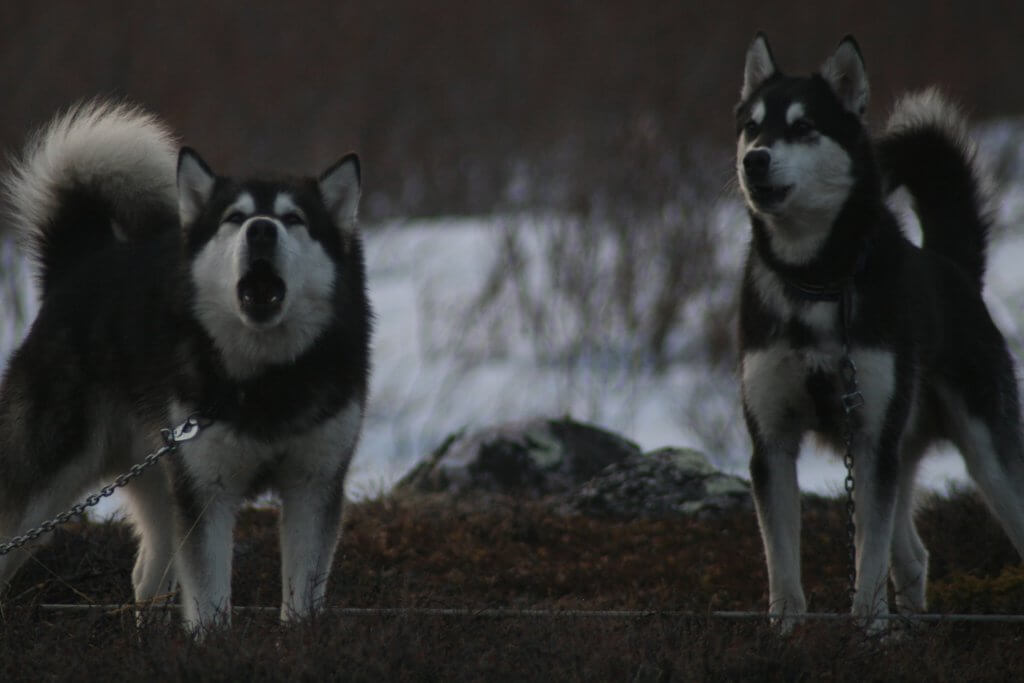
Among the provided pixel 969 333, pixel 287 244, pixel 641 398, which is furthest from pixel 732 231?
pixel 287 244

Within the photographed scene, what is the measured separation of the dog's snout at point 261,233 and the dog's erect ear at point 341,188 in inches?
19.9

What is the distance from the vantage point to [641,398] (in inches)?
437

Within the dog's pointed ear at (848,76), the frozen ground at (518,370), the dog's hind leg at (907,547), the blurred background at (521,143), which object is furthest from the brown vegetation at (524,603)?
the frozen ground at (518,370)

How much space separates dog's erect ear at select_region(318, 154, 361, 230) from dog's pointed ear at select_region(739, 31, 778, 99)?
1.75 m

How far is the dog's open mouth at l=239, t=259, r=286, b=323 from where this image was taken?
425 centimetres

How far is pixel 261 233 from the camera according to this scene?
414cm

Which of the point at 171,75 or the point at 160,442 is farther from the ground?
the point at 171,75

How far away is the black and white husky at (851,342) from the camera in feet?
15.0

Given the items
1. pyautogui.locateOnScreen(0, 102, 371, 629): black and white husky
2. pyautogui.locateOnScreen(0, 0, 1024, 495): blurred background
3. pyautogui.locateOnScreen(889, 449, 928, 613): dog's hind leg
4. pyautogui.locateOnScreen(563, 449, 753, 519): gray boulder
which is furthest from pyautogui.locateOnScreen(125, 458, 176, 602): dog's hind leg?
pyautogui.locateOnScreen(889, 449, 928, 613): dog's hind leg

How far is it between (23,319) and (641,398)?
6.00 metres

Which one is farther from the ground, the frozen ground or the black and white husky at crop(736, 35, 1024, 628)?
the frozen ground

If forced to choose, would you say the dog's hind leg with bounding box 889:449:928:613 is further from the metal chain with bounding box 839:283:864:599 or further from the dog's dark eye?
the dog's dark eye

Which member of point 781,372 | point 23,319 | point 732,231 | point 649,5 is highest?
point 649,5

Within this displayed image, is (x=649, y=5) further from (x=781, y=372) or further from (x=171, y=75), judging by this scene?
Answer: (x=781, y=372)
